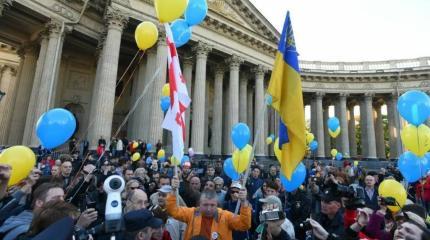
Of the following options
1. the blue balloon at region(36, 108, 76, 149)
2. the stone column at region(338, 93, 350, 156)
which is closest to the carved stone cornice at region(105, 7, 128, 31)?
the blue balloon at region(36, 108, 76, 149)

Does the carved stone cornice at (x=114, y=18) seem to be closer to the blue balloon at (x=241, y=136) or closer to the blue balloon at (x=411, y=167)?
the blue balloon at (x=241, y=136)

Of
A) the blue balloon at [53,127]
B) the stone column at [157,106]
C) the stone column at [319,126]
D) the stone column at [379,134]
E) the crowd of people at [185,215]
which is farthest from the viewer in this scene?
the stone column at [379,134]

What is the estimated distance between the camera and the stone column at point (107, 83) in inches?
747

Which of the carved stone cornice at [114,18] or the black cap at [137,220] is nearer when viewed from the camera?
the black cap at [137,220]

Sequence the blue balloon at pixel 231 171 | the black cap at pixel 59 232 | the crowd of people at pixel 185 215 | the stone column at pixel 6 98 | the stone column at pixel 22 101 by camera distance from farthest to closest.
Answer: the stone column at pixel 6 98, the stone column at pixel 22 101, the blue balloon at pixel 231 171, the crowd of people at pixel 185 215, the black cap at pixel 59 232

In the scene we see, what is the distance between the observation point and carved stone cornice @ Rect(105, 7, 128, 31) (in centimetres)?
2033

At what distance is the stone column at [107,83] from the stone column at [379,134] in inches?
1338

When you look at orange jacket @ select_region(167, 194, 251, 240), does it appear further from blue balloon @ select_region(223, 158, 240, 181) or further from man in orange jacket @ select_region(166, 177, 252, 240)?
blue balloon @ select_region(223, 158, 240, 181)

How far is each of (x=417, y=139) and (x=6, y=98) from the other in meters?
31.6

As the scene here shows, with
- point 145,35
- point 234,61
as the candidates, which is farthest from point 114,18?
point 145,35

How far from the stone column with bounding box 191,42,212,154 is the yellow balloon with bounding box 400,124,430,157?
16440 mm

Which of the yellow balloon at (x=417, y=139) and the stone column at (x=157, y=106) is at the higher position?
the stone column at (x=157, y=106)

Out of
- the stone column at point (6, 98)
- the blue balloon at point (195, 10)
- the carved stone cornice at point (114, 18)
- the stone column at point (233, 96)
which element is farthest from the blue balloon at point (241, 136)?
the stone column at point (6, 98)

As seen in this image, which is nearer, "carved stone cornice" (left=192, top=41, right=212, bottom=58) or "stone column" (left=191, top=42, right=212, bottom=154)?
"stone column" (left=191, top=42, right=212, bottom=154)
